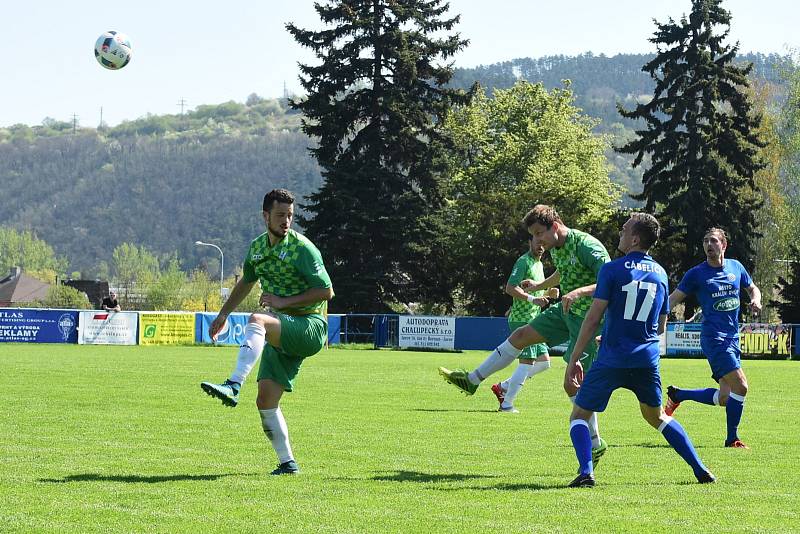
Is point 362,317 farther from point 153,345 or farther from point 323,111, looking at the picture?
point 323,111

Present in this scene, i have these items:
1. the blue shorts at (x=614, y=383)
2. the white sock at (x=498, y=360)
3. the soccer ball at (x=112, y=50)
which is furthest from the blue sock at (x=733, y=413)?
the soccer ball at (x=112, y=50)

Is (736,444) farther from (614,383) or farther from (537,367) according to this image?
(537,367)

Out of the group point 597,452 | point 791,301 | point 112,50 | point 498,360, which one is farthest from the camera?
point 791,301

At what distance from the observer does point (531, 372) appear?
16406mm

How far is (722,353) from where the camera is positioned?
12328 millimetres

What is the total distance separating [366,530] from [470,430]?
6569mm

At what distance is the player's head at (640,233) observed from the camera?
8375mm

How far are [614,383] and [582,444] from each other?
53 centimetres

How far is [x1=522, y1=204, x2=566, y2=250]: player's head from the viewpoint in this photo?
394 inches

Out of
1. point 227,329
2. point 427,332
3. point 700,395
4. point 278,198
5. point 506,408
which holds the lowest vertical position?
point 427,332

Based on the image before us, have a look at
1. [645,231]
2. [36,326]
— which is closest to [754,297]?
[645,231]

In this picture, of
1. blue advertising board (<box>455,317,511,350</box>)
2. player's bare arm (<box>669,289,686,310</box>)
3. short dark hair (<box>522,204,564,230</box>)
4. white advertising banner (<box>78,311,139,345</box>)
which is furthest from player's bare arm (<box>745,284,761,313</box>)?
blue advertising board (<box>455,317,511,350</box>)

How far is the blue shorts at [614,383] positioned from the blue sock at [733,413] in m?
3.77

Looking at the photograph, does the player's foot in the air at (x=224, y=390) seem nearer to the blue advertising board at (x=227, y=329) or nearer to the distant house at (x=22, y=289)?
the blue advertising board at (x=227, y=329)
